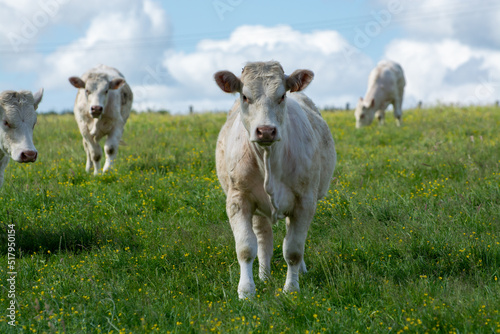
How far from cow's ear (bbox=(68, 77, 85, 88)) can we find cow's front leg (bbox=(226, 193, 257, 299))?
22.5ft

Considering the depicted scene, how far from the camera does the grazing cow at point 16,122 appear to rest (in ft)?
21.0

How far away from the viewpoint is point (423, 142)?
40.0 feet

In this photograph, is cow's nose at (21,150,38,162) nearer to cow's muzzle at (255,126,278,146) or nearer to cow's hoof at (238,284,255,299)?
cow's hoof at (238,284,255,299)

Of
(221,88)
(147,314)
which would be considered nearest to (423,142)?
(221,88)

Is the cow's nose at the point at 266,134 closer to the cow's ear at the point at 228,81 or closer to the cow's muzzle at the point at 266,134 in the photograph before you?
the cow's muzzle at the point at 266,134

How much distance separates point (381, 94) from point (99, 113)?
1155cm

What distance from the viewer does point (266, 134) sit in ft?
14.1

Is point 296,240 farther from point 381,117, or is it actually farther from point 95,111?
point 381,117

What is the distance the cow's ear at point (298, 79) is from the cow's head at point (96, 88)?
6208 mm

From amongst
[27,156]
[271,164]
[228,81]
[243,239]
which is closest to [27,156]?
[27,156]

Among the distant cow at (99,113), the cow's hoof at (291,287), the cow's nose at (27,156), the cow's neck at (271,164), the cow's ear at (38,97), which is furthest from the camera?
the distant cow at (99,113)

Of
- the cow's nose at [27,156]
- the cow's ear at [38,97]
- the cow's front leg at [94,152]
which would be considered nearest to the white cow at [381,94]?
the cow's front leg at [94,152]

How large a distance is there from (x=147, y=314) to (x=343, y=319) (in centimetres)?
154

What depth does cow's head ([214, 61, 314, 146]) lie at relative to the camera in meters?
4.38
